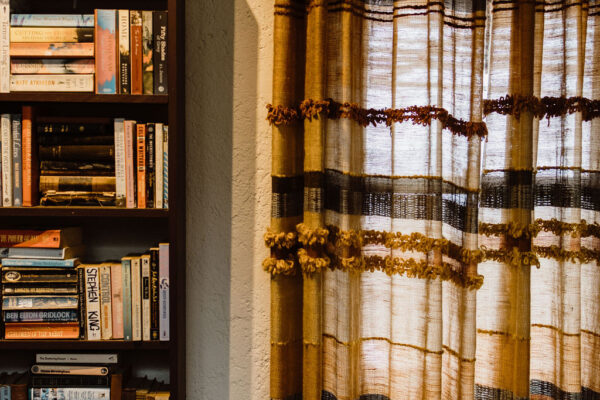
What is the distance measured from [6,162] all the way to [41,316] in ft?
1.28

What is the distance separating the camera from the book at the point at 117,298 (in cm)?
103

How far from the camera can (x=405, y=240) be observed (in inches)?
44.3

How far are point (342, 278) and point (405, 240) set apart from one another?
0.20m

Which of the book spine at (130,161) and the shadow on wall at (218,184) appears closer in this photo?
the book spine at (130,161)

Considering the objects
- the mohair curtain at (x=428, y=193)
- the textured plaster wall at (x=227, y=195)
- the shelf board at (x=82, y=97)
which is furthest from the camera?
the textured plaster wall at (x=227, y=195)

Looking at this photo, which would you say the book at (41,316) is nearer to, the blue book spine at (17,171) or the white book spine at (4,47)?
the blue book spine at (17,171)

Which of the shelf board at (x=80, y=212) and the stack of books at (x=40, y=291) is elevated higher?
the shelf board at (x=80, y=212)

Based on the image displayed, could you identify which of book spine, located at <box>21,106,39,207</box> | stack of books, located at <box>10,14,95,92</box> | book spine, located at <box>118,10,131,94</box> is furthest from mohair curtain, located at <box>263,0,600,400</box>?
book spine, located at <box>21,106,39,207</box>

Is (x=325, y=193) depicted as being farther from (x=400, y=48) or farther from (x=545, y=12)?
(x=545, y=12)

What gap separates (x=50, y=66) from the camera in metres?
1.00

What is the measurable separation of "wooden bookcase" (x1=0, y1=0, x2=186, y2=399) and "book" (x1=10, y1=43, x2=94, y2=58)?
0.10 metres

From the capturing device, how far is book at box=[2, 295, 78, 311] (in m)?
1.02

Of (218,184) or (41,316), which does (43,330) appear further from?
(218,184)

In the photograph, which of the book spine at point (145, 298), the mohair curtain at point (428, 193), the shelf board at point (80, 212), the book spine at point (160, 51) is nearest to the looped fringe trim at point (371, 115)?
the mohair curtain at point (428, 193)
